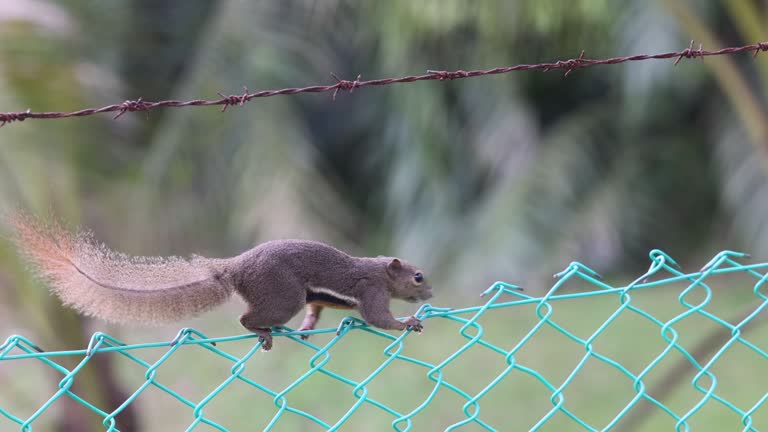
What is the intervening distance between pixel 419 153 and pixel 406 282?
5535 millimetres

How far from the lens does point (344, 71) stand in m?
8.44

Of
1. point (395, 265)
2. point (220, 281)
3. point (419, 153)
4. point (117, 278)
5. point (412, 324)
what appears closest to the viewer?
point (117, 278)

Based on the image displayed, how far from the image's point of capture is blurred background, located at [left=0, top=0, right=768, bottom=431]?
6188mm

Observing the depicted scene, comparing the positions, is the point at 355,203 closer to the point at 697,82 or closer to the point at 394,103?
the point at 394,103

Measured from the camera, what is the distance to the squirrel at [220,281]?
177 centimetres

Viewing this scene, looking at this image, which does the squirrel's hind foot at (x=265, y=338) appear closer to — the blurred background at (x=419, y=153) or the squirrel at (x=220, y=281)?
the squirrel at (x=220, y=281)

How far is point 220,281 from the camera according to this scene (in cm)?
202

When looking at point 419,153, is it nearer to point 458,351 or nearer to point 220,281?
point 458,351

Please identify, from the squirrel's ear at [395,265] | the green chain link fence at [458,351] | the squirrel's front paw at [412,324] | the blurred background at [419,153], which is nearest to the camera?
the green chain link fence at [458,351]

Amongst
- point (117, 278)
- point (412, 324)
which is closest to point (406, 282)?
point (412, 324)

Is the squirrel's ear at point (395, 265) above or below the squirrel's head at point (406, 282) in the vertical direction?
above

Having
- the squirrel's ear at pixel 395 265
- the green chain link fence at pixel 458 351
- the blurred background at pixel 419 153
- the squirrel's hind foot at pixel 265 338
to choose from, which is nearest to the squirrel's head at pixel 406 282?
the squirrel's ear at pixel 395 265

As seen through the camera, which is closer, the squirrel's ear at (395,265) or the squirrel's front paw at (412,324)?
the squirrel's front paw at (412,324)

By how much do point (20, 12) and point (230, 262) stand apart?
7.70ft
